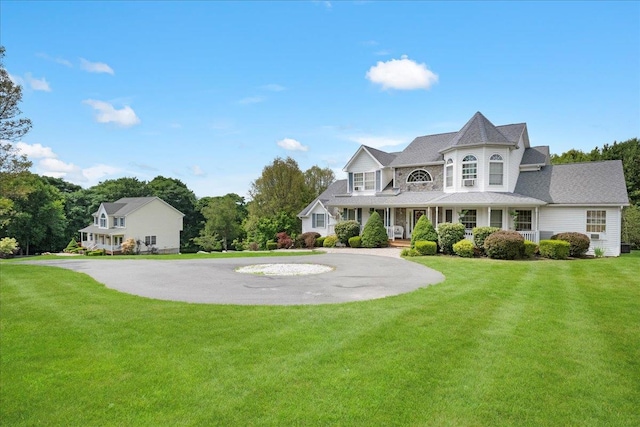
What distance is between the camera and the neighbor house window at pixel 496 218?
23.8 metres

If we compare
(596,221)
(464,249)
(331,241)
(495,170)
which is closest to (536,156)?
(495,170)

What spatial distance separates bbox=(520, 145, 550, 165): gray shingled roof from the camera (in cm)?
2620

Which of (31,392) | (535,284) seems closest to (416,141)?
(535,284)

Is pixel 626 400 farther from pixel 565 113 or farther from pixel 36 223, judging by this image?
pixel 36 223

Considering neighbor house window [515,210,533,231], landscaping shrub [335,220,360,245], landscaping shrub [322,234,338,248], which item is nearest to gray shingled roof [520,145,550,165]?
neighbor house window [515,210,533,231]

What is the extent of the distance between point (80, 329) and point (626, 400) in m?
8.67

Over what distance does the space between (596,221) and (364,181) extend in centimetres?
1598

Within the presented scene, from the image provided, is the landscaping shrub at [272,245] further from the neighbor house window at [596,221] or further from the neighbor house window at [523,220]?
the neighbor house window at [596,221]

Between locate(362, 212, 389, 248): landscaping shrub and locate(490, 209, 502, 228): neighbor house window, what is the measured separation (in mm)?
6928

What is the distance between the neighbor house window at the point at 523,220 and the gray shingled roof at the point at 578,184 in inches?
51.1

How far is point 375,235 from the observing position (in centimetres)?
2480

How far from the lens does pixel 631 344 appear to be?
629 cm

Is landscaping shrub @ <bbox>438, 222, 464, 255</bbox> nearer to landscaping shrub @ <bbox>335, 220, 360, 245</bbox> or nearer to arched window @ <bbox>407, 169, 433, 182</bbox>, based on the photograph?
landscaping shrub @ <bbox>335, 220, 360, 245</bbox>

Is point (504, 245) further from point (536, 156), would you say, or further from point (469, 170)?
point (536, 156)
